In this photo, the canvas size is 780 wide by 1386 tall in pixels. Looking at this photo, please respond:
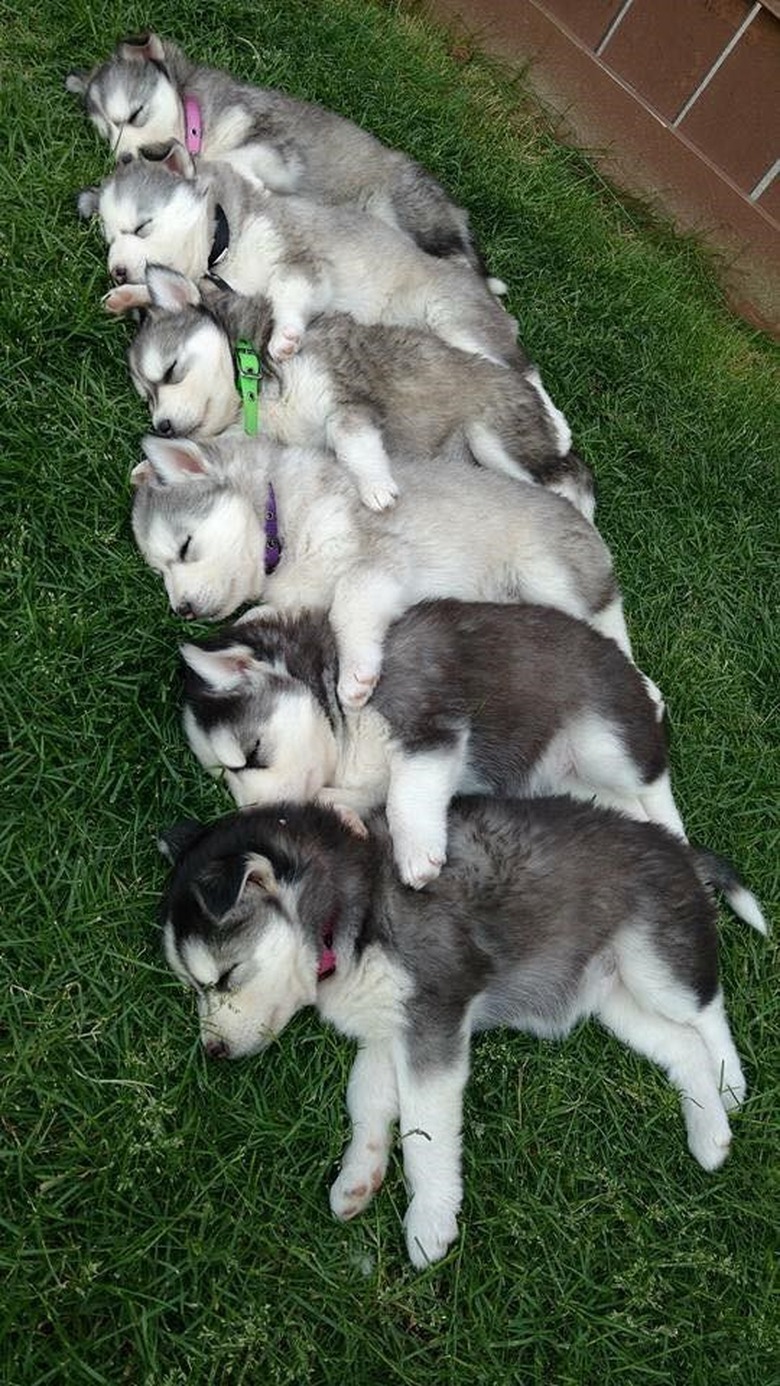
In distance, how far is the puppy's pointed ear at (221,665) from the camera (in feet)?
10.8

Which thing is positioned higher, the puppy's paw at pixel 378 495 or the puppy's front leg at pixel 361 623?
the puppy's paw at pixel 378 495

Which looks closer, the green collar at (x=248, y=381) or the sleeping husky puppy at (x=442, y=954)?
the sleeping husky puppy at (x=442, y=954)

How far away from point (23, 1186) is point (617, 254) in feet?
18.3

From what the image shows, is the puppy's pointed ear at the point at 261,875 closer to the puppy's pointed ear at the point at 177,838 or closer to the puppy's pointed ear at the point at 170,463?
the puppy's pointed ear at the point at 177,838

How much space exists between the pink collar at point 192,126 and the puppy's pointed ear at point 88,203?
72 centimetres

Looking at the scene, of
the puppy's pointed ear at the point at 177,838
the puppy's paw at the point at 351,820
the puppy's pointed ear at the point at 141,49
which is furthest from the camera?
the puppy's pointed ear at the point at 141,49

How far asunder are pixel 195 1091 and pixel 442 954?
0.85 meters

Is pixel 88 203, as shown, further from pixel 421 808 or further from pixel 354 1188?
pixel 354 1188

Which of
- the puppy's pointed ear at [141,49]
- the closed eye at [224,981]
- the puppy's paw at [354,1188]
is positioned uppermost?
the puppy's pointed ear at [141,49]

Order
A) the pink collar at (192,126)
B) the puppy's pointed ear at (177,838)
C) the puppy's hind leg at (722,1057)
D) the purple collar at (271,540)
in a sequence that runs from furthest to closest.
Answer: the pink collar at (192,126) < the purple collar at (271,540) < the puppy's hind leg at (722,1057) < the puppy's pointed ear at (177,838)

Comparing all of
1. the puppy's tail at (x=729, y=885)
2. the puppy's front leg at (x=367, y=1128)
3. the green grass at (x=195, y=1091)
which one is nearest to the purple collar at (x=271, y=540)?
the green grass at (x=195, y=1091)

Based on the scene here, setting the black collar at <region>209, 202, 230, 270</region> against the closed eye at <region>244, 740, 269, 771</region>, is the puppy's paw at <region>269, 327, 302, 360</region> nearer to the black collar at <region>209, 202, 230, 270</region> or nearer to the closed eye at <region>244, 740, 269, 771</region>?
the black collar at <region>209, 202, 230, 270</region>

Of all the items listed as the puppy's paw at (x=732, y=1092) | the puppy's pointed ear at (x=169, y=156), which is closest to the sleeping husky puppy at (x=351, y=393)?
the puppy's pointed ear at (x=169, y=156)

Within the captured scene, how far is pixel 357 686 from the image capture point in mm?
3416
